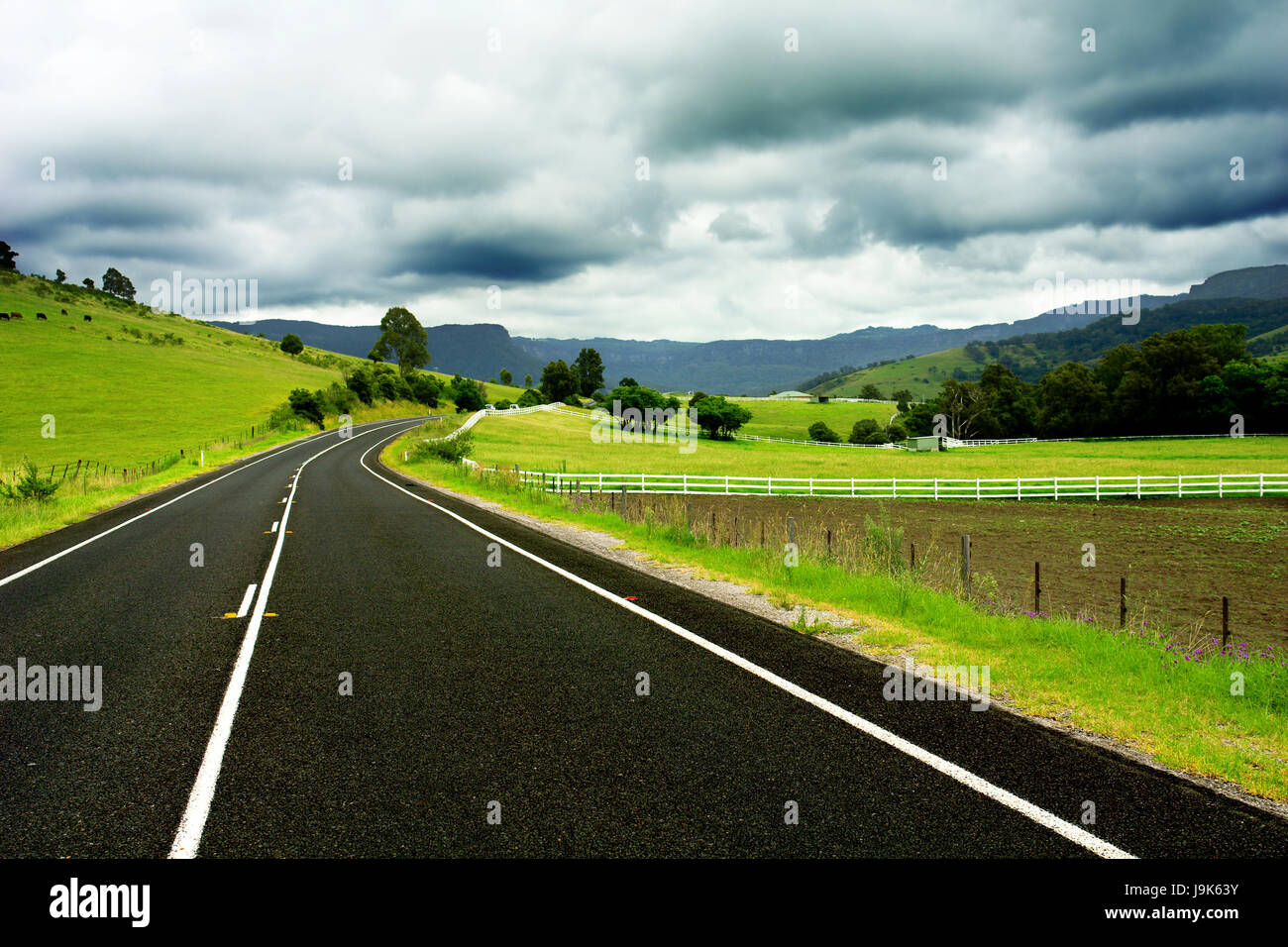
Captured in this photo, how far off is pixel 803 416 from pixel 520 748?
156 metres

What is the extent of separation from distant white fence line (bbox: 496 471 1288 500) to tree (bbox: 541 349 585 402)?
101 m

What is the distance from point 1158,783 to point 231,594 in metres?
10.9

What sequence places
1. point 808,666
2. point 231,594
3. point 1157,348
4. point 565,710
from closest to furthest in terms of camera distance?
point 565,710 < point 808,666 < point 231,594 < point 1157,348

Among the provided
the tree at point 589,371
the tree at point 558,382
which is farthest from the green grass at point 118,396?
the tree at point 589,371

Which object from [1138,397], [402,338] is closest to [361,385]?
[402,338]

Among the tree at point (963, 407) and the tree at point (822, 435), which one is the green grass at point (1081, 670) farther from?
the tree at point (963, 407)

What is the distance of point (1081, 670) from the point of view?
21.6ft

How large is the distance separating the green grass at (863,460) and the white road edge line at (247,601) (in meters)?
25.4

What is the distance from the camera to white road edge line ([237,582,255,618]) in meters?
9.16

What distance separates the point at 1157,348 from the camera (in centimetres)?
9694

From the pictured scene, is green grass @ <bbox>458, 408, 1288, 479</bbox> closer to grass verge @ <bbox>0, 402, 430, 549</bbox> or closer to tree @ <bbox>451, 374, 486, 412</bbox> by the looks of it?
grass verge @ <bbox>0, 402, 430, 549</bbox>

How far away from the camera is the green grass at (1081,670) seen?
5043 mm
